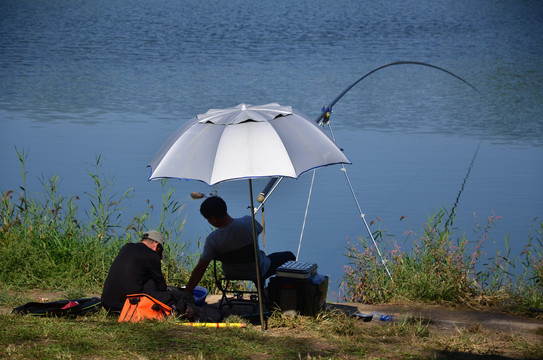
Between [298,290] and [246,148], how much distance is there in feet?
3.79

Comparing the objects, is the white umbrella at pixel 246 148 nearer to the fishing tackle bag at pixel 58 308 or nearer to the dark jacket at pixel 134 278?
the dark jacket at pixel 134 278

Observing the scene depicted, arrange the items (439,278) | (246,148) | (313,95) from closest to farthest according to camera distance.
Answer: (246,148) → (439,278) → (313,95)

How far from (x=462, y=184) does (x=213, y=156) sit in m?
7.91

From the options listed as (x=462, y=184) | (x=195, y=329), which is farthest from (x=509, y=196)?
(x=195, y=329)

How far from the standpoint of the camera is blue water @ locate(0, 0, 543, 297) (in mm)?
11500

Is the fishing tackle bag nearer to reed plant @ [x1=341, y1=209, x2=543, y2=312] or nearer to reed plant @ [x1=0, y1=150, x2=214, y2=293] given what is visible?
reed plant @ [x1=0, y1=150, x2=214, y2=293]

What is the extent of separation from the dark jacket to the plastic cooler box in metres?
0.78

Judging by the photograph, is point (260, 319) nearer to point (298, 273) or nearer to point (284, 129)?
point (298, 273)

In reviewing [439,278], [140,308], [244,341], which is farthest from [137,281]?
[439,278]

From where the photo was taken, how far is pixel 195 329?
5.44 meters

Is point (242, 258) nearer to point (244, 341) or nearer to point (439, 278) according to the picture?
point (244, 341)

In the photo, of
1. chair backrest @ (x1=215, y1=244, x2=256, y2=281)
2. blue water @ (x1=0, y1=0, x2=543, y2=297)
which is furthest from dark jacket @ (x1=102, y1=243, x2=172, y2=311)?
blue water @ (x1=0, y1=0, x2=543, y2=297)

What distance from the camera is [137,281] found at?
5.87 metres

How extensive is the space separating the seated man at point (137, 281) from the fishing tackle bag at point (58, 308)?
0.13 m
